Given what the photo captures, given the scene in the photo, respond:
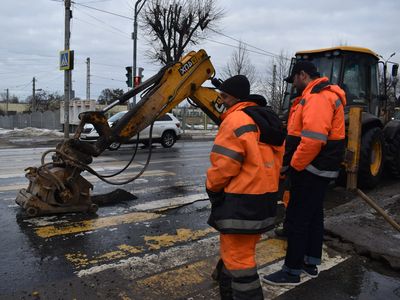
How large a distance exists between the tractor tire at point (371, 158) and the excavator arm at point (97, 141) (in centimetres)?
342

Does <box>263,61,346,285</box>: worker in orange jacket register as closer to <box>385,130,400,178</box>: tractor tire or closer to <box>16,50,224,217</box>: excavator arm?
<box>16,50,224,217</box>: excavator arm

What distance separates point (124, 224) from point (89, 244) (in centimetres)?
95

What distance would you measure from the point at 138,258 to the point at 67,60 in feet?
47.8

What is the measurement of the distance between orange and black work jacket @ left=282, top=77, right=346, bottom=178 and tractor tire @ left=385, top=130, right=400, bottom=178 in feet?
18.9

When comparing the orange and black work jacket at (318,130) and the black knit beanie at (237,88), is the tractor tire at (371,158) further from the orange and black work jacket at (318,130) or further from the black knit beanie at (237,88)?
the black knit beanie at (237,88)

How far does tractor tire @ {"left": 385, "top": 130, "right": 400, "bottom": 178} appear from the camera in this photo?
9461mm

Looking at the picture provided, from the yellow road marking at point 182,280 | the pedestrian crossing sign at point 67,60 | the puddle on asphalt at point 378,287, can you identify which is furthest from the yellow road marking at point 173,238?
the pedestrian crossing sign at point 67,60

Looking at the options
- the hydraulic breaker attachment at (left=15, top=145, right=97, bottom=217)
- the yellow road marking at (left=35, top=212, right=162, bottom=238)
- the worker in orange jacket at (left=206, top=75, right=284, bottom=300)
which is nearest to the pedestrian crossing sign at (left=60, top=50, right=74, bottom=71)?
the hydraulic breaker attachment at (left=15, top=145, right=97, bottom=217)

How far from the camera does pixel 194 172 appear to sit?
11.2 metres

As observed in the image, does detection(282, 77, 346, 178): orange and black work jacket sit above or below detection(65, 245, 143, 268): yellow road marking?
above

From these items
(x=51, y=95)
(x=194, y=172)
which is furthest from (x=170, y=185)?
(x=51, y=95)

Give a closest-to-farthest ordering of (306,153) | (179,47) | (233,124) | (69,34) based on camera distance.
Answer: (233,124)
(306,153)
(69,34)
(179,47)

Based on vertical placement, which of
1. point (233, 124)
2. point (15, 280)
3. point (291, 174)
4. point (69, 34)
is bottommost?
point (15, 280)

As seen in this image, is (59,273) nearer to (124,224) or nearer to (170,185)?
(124,224)
